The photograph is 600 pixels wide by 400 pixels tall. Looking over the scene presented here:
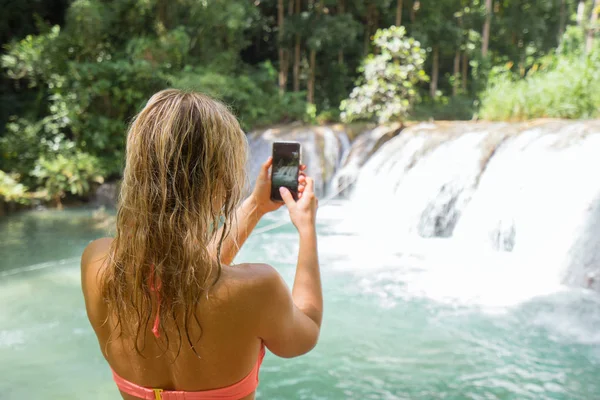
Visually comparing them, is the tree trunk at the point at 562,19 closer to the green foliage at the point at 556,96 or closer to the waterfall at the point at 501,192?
the green foliage at the point at 556,96

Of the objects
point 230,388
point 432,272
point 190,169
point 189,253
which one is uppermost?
point 190,169

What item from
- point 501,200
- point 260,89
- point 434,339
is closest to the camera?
point 434,339

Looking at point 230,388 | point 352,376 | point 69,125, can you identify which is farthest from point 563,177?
point 69,125

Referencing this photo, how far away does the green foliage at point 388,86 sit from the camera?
36.7 feet

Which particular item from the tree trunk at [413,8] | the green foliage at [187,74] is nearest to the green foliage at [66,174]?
the green foliage at [187,74]

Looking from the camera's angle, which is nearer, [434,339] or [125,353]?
[125,353]

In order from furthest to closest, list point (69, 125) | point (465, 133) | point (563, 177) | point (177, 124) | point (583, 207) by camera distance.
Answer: point (69, 125) → point (465, 133) → point (563, 177) → point (583, 207) → point (177, 124)

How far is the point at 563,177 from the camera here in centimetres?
532

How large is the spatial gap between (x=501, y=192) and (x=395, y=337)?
311cm

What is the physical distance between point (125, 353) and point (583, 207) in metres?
4.72

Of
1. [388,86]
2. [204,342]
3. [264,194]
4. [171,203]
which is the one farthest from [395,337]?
[388,86]

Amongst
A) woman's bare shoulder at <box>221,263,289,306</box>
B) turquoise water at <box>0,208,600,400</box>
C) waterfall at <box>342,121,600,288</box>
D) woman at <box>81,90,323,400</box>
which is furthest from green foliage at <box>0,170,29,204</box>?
woman's bare shoulder at <box>221,263,289,306</box>

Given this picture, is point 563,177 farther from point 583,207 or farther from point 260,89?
point 260,89

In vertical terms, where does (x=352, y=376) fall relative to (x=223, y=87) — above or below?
below
